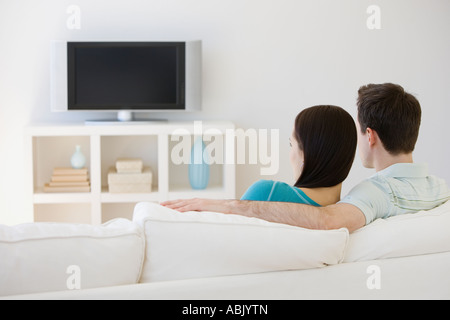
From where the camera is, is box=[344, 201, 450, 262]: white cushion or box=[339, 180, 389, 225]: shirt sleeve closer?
box=[344, 201, 450, 262]: white cushion

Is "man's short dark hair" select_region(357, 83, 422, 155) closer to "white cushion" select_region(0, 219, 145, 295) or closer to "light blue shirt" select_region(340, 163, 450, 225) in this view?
"light blue shirt" select_region(340, 163, 450, 225)

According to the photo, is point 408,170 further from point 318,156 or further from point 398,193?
point 318,156

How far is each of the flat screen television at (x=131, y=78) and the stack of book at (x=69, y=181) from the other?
439 millimetres

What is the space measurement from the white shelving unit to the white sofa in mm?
2635

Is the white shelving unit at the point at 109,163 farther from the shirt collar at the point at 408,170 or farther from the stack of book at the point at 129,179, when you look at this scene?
the shirt collar at the point at 408,170

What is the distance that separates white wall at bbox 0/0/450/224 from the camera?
426 centimetres

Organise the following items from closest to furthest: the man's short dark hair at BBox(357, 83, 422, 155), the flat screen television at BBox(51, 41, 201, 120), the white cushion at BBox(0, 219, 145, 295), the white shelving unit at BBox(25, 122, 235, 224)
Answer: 1. the white cushion at BBox(0, 219, 145, 295)
2. the man's short dark hair at BBox(357, 83, 422, 155)
3. the white shelving unit at BBox(25, 122, 235, 224)
4. the flat screen television at BBox(51, 41, 201, 120)

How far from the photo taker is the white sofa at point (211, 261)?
118 centimetres

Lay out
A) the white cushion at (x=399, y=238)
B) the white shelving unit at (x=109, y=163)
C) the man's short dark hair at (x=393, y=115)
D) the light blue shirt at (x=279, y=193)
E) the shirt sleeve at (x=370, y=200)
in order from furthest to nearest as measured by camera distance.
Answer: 1. the white shelving unit at (x=109, y=163)
2. the man's short dark hair at (x=393, y=115)
3. the light blue shirt at (x=279, y=193)
4. the shirt sleeve at (x=370, y=200)
5. the white cushion at (x=399, y=238)

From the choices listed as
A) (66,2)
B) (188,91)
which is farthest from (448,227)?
(66,2)

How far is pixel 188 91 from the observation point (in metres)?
4.18

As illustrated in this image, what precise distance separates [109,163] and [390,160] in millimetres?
2909

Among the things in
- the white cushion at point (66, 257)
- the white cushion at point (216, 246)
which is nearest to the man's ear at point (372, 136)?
the white cushion at point (216, 246)

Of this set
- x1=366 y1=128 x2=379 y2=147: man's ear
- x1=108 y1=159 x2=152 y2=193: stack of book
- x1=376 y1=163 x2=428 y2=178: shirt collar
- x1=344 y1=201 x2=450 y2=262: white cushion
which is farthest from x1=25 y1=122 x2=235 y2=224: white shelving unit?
x1=344 y1=201 x2=450 y2=262: white cushion
